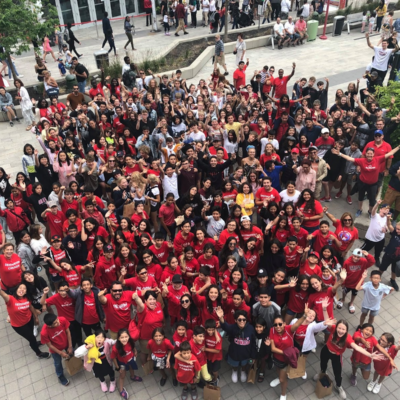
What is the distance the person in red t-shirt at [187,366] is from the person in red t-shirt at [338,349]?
1.88m

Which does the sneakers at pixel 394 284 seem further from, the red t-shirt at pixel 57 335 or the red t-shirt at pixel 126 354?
the red t-shirt at pixel 57 335

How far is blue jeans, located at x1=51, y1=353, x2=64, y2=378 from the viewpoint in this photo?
6184 millimetres

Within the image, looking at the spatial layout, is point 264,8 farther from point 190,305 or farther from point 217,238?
point 190,305

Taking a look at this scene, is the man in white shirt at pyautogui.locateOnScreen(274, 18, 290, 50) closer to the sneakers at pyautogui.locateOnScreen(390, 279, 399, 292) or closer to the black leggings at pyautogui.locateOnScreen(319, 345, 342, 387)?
the sneakers at pyautogui.locateOnScreen(390, 279, 399, 292)

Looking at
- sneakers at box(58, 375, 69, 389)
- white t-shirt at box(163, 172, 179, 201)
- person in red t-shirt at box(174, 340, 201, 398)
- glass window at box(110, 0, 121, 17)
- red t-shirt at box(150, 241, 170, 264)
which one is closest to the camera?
person in red t-shirt at box(174, 340, 201, 398)

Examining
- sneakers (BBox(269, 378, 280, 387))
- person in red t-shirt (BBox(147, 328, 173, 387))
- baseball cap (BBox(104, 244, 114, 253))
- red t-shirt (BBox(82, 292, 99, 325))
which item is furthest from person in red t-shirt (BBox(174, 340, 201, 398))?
baseball cap (BBox(104, 244, 114, 253))

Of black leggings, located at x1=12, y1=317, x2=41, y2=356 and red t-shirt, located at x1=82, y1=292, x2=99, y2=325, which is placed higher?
red t-shirt, located at x1=82, y1=292, x2=99, y2=325

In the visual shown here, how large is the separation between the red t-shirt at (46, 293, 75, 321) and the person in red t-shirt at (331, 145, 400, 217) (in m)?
6.23

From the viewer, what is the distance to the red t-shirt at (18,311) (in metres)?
6.19

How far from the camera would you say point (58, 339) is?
600cm

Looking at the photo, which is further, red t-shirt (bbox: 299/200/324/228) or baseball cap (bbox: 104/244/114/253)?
red t-shirt (bbox: 299/200/324/228)

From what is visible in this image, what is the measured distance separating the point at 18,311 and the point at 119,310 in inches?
62.2

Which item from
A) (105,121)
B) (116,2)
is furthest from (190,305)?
(116,2)

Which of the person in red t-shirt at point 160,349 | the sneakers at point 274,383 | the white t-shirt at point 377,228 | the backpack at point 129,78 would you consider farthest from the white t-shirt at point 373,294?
the backpack at point 129,78
